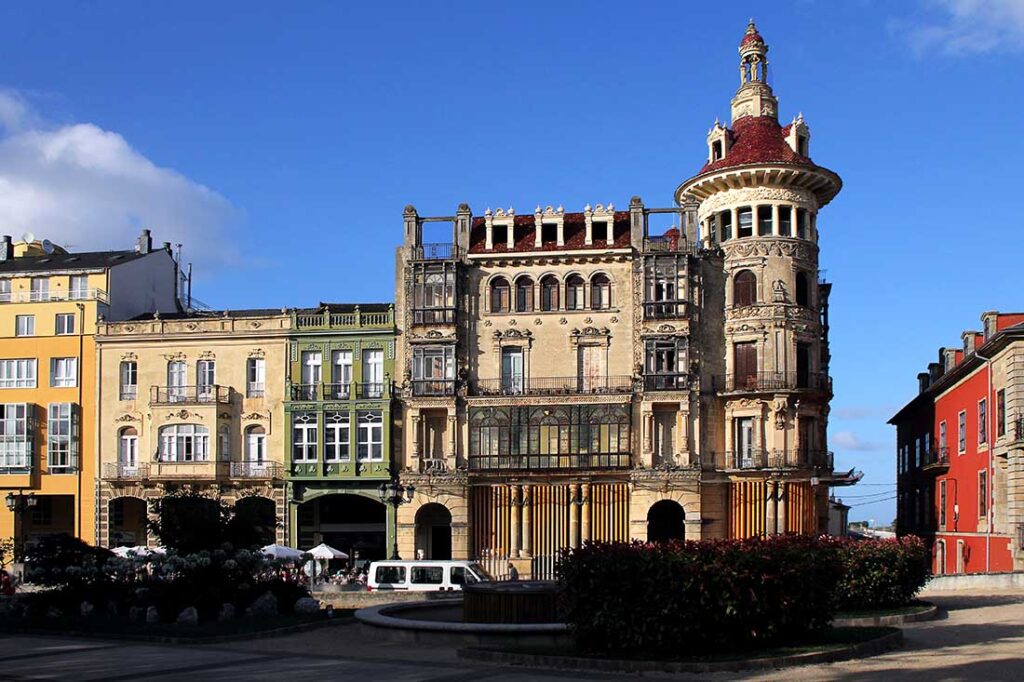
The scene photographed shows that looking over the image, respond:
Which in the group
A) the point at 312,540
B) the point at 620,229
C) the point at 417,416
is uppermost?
the point at 620,229

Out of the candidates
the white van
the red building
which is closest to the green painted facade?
the white van

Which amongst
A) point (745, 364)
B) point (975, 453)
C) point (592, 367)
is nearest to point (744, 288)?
point (745, 364)

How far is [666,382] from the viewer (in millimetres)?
58312

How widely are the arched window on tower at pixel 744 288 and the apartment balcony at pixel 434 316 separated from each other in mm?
12934

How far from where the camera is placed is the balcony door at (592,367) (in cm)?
5925

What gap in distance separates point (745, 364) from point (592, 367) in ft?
22.7

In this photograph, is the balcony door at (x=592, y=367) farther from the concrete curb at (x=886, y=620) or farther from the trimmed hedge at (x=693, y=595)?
the trimmed hedge at (x=693, y=595)

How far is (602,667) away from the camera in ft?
72.4

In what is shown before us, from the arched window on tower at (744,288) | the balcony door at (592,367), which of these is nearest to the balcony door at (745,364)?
the arched window on tower at (744,288)

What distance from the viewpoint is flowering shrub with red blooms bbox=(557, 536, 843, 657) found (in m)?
22.4

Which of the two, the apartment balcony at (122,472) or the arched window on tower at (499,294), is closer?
the arched window on tower at (499,294)

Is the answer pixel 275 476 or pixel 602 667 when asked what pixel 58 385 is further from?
pixel 602 667

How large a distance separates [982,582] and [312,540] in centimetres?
3212

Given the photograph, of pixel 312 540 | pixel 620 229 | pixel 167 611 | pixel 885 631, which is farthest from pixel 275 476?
pixel 885 631
